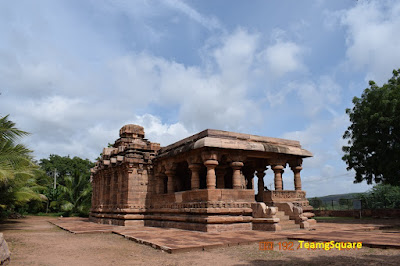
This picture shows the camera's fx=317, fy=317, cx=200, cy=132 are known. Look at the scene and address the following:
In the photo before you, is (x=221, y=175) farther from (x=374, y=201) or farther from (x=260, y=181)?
(x=374, y=201)

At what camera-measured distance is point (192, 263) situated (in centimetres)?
564

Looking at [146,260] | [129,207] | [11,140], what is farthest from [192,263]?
[129,207]

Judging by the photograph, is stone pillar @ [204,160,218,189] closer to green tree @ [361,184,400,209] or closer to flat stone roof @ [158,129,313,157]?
flat stone roof @ [158,129,313,157]

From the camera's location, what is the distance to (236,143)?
37.3 feet

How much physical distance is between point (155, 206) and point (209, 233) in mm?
4831

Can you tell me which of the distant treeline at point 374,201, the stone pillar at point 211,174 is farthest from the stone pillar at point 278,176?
the distant treeline at point 374,201

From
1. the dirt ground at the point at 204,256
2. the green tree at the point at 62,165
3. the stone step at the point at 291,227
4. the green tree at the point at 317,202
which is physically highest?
the green tree at the point at 62,165

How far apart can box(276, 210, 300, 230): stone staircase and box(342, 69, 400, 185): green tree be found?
861 centimetres

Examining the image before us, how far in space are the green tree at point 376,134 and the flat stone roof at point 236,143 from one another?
5851 millimetres

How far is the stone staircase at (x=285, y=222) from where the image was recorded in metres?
10.4

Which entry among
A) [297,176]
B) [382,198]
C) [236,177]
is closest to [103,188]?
[236,177]

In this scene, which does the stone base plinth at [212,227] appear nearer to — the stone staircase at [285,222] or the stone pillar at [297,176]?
the stone staircase at [285,222]

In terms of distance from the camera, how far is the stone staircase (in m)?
10.4

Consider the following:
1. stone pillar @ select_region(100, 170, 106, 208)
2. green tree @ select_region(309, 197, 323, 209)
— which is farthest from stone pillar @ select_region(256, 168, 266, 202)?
green tree @ select_region(309, 197, 323, 209)
